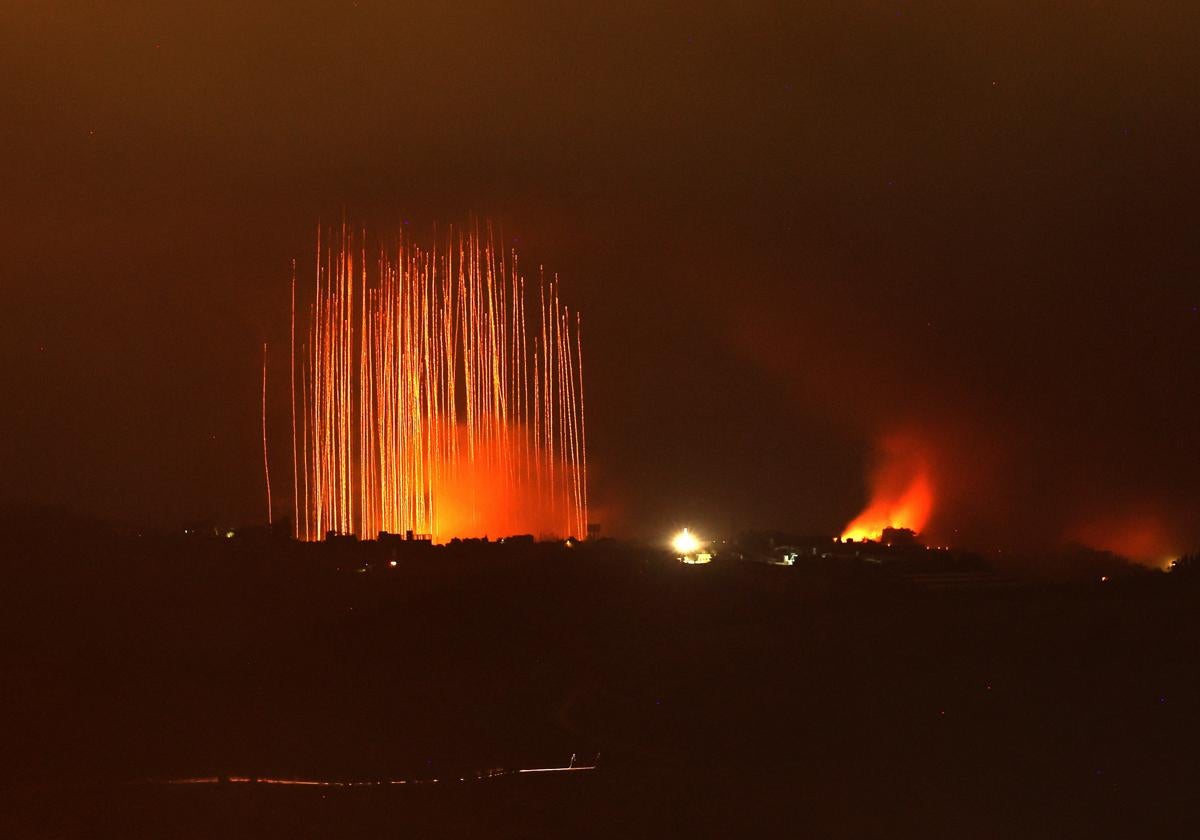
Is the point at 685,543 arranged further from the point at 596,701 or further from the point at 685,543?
the point at 596,701

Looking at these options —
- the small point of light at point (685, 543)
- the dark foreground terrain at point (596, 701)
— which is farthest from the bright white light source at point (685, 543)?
the dark foreground terrain at point (596, 701)

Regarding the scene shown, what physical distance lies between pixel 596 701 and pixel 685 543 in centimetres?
2014

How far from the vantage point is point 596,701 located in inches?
704

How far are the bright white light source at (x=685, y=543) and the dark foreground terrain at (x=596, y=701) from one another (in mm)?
5453

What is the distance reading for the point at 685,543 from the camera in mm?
37875

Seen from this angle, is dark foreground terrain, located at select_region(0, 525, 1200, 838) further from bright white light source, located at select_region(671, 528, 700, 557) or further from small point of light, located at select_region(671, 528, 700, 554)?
small point of light, located at select_region(671, 528, 700, 554)

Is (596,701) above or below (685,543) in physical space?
below

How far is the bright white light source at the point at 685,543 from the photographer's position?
3562 cm

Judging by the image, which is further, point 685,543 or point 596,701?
point 685,543

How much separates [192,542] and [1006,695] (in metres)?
25.9

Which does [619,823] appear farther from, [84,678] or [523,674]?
[84,678]

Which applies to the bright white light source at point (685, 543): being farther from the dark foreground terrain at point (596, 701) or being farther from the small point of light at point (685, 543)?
the dark foreground terrain at point (596, 701)

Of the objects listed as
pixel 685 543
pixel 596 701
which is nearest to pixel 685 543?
pixel 685 543

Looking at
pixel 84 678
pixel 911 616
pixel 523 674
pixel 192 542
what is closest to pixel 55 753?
pixel 84 678
